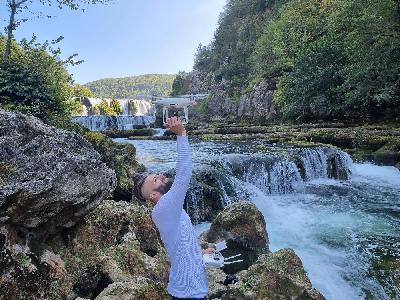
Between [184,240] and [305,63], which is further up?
[305,63]

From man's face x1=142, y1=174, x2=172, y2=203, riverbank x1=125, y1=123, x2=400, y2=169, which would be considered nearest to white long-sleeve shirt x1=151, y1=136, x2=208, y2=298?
man's face x1=142, y1=174, x2=172, y2=203

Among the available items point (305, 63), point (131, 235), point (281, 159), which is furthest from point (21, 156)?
point (305, 63)

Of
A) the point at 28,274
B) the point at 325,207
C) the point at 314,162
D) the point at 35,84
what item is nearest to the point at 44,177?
the point at 28,274

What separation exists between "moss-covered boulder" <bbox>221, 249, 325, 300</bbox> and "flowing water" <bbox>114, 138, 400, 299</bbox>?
6.93 ft

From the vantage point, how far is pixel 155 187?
2852 mm

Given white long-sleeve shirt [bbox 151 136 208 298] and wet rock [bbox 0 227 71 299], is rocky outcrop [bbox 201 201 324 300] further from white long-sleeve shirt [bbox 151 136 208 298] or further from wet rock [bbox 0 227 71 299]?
white long-sleeve shirt [bbox 151 136 208 298]

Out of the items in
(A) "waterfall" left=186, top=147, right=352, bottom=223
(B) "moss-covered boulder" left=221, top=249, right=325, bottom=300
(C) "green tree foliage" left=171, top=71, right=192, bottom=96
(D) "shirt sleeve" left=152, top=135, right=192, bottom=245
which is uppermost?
(C) "green tree foliage" left=171, top=71, right=192, bottom=96

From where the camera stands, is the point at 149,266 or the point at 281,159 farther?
the point at 281,159

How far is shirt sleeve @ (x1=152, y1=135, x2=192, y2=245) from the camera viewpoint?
2654mm

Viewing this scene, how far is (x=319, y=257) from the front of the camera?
9.18 m

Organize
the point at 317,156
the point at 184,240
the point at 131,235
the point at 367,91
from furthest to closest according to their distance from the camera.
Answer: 1. the point at 367,91
2. the point at 317,156
3. the point at 131,235
4. the point at 184,240

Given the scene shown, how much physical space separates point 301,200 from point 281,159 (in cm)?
263

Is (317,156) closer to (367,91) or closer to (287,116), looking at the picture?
(367,91)

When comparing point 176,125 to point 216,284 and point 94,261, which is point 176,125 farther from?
point 216,284
